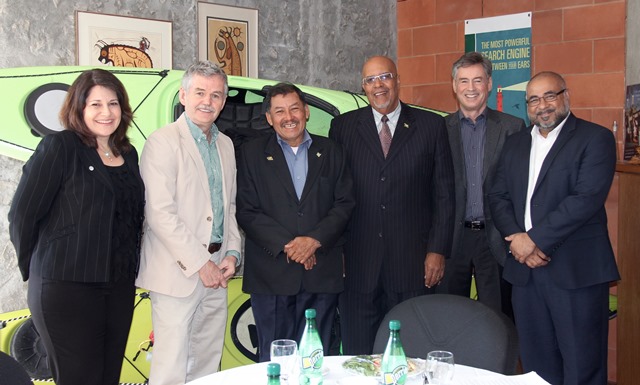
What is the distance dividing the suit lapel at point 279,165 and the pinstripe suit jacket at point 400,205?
0.96 ft

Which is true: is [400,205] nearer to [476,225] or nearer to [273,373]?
[476,225]

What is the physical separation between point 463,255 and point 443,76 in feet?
7.31

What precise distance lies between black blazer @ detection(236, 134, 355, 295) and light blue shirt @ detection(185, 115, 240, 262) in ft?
0.36

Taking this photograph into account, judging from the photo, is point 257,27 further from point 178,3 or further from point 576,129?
point 576,129

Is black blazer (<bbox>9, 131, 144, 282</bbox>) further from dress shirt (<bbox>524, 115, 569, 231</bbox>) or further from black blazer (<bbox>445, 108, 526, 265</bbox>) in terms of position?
dress shirt (<bbox>524, 115, 569, 231</bbox>)

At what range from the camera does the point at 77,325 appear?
2.40 meters

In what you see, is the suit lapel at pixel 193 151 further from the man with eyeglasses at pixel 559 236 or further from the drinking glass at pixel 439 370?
the drinking glass at pixel 439 370

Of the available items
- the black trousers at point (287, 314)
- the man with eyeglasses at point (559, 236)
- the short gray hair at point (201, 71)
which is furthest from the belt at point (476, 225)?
the short gray hair at point (201, 71)

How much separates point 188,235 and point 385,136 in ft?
3.15

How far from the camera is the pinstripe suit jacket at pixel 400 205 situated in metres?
3.00

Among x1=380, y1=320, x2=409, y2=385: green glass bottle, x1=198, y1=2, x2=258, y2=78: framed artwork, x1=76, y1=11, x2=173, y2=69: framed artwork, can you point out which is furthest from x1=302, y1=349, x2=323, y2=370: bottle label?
x1=198, y1=2, x2=258, y2=78: framed artwork

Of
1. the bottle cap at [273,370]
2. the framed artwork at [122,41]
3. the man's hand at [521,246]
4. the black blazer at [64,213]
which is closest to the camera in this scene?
the bottle cap at [273,370]

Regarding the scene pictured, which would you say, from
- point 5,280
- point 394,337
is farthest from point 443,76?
point 394,337

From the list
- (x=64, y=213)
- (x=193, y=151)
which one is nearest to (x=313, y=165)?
(x=193, y=151)
